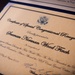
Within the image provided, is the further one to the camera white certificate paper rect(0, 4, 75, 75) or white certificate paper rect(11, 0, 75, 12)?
white certificate paper rect(11, 0, 75, 12)

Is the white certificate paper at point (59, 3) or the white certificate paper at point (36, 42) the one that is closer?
the white certificate paper at point (36, 42)

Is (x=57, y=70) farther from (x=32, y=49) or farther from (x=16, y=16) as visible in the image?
(x=16, y=16)

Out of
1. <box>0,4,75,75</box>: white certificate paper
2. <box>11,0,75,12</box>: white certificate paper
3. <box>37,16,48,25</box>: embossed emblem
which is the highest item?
<box>11,0,75,12</box>: white certificate paper

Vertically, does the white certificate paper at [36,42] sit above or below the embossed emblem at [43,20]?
below

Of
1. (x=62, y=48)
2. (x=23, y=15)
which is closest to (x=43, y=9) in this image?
(x=23, y=15)

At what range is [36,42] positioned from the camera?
0.47m

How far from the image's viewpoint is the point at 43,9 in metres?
0.56

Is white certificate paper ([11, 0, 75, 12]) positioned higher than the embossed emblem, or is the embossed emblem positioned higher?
white certificate paper ([11, 0, 75, 12])

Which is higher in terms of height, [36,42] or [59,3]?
[59,3]

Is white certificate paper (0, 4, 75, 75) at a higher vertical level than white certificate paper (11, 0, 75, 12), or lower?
lower

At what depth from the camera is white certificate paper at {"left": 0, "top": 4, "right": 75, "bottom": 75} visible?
1.41 ft

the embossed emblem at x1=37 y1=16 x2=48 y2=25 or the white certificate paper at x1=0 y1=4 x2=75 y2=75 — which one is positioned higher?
the embossed emblem at x1=37 y1=16 x2=48 y2=25

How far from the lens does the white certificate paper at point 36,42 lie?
43 centimetres

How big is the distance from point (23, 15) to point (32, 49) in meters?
0.15
